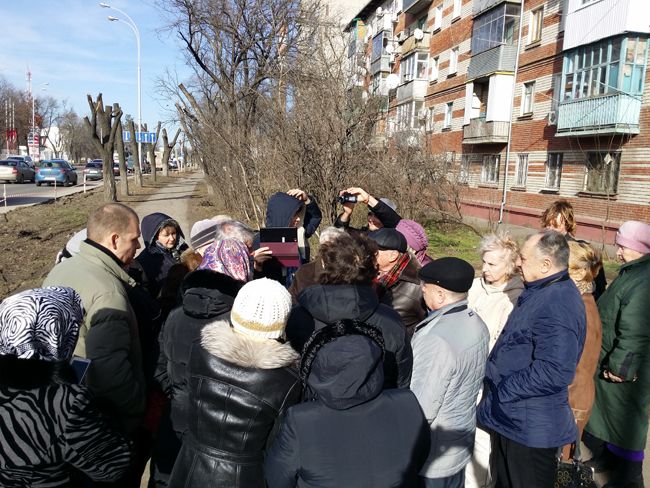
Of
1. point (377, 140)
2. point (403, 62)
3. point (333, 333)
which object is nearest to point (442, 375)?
point (333, 333)

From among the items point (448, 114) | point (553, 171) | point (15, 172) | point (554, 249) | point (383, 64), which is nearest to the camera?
point (554, 249)

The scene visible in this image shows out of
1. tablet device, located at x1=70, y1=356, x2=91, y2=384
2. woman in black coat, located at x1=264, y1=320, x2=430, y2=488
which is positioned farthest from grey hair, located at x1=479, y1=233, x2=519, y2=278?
tablet device, located at x1=70, y1=356, x2=91, y2=384

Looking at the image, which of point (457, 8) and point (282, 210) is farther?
point (457, 8)

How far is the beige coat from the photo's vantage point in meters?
3.29

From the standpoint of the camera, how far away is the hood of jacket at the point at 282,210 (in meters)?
4.50

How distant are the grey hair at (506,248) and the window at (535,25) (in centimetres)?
2212

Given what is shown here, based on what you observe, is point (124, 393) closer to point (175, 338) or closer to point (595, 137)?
point (175, 338)

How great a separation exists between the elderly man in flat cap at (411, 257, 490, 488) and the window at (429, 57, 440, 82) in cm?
3098

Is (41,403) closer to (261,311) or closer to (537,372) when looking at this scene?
(261,311)

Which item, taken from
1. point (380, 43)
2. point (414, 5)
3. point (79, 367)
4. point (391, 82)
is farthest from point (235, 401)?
point (380, 43)

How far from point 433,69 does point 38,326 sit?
3287 centimetres

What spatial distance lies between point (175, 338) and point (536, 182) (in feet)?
72.4

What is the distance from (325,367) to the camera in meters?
1.71

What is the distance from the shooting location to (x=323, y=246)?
276 cm
